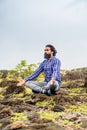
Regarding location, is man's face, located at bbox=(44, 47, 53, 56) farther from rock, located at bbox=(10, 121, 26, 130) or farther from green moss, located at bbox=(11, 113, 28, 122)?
rock, located at bbox=(10, 121, 26, 130)

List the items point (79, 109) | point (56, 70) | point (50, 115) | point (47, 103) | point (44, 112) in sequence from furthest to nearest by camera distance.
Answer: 1. point (56, 70)
2. point (47, 103)
3. point (79, 109)
4. point (44, 112)
5. point (50, 115)

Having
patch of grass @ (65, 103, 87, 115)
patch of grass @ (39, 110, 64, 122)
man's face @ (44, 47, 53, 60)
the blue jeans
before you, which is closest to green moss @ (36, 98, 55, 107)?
the blue jeans

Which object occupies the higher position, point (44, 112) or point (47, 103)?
point (47, 103)

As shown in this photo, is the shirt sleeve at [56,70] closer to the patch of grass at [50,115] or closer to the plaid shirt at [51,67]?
the plaid shirt at [51,67]

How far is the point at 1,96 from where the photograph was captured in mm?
20688

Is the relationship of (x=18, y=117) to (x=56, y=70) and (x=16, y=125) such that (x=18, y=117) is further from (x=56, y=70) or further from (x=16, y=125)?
(x=56, y=70)

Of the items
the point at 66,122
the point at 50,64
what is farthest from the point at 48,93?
the point at 66,122

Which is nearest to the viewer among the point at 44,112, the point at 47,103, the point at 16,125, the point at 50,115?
the point at 16,125

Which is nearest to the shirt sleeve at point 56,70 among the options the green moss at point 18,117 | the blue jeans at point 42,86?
the blue jeans at point 42,86

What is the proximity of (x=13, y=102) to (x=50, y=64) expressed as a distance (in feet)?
7.92

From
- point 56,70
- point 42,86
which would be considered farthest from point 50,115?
point 42,86

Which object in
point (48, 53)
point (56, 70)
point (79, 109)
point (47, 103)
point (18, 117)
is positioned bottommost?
point (18, 117)

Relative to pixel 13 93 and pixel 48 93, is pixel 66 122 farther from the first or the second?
pixel 13 93

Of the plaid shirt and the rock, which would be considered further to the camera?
the plaid shirt
